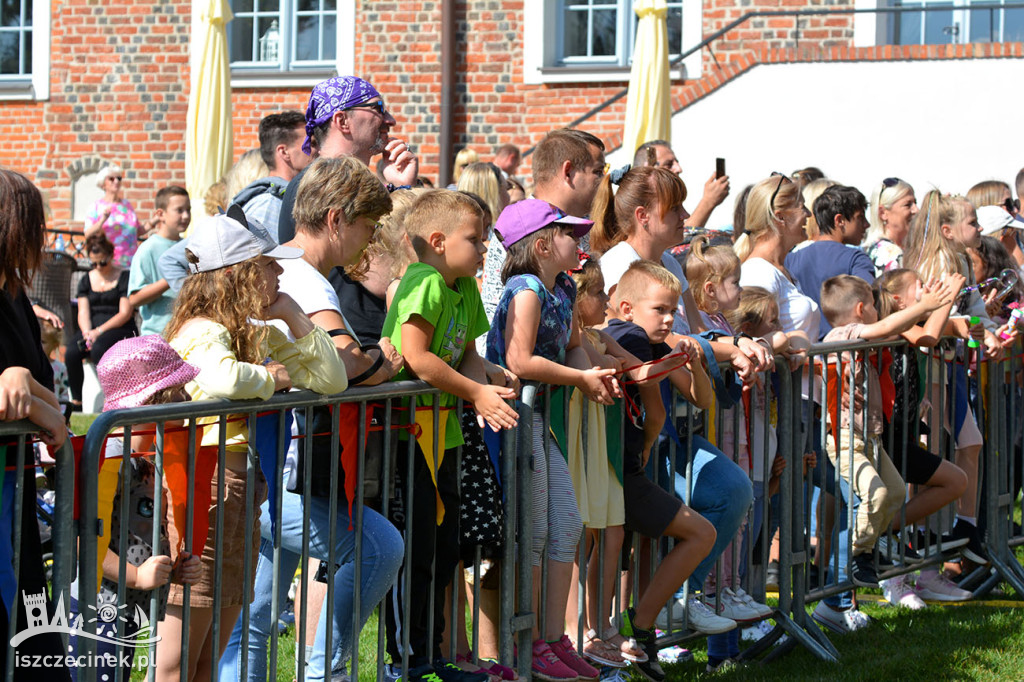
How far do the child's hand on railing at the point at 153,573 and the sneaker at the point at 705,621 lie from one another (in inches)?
99.5

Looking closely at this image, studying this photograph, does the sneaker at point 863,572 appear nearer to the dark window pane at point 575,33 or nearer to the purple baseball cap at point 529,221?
the purple baseball cap at point 529,221

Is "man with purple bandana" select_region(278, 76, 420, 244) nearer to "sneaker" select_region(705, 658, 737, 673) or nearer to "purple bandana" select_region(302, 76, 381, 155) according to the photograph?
"purple bandana" select_region(302, 76, 381, 155)

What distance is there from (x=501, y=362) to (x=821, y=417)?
188 cm

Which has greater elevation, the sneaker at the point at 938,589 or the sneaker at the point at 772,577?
the sneaker at the point at 772,577

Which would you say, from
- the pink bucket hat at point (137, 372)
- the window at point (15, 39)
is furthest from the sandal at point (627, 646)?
the window at point (15, 39)

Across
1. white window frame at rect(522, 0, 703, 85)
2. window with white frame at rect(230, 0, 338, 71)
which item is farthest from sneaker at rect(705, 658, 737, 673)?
window with white frame at rect(230, 0, 338, 71)

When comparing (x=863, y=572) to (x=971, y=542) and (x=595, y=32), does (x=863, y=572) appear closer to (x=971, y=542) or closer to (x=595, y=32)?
(x=971, y=542)

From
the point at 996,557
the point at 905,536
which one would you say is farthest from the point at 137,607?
the point at 996,557

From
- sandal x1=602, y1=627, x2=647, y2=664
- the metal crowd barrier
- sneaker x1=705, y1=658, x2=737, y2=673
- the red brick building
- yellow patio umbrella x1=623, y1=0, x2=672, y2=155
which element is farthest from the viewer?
the red brick building

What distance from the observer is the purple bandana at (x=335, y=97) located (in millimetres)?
4988

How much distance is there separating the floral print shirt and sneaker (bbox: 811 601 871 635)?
7634mm

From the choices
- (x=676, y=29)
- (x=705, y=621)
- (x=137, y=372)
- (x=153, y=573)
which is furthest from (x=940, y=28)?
(x=153, y=573)

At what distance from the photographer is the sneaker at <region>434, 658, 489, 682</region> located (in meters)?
4.14

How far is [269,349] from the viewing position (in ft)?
12.2
